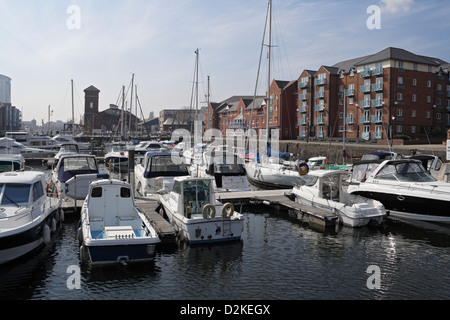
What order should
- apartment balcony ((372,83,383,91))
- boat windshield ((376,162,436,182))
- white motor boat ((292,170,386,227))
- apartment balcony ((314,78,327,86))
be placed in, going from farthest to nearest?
apartment balcony ((314,78,327,86)) → apartment balcony ((372,83,383,91)) → boat windshield ((376,162,436,182)) → white motor boat ((292,170,386,227))

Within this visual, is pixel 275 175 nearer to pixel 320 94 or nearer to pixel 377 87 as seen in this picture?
pixel 377 87

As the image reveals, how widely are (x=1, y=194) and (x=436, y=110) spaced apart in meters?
65.0

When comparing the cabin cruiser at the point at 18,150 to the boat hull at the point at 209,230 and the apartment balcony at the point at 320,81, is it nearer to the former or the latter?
the boat hull at the point at 209,230

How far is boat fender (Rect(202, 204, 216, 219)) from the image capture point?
1446 cm

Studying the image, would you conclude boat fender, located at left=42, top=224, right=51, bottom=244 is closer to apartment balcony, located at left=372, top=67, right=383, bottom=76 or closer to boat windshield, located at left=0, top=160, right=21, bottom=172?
boat windshield, located at left=0, top=160, right=21, bottom=172

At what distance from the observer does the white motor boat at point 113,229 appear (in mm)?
12016

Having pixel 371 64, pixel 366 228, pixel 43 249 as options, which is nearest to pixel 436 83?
pixel 371 64

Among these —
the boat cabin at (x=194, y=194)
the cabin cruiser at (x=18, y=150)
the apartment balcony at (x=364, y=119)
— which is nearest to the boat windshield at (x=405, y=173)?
the boat cabin at (x=194, y=194)

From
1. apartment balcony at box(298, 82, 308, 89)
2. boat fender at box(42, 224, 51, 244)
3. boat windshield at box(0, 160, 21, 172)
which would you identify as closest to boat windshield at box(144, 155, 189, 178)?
boat windshield at box(0, 160, 21, 172)

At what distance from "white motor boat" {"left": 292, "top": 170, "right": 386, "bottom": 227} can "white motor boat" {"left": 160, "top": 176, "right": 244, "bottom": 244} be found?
5382mm

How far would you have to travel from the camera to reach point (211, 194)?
1566cm

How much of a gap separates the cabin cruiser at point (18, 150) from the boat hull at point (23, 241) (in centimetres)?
3838
